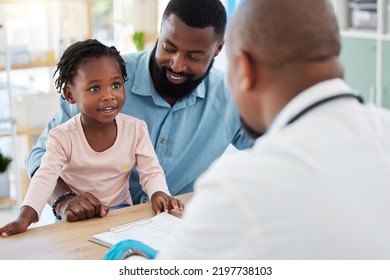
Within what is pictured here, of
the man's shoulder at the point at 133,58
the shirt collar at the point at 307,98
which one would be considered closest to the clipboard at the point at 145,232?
the shirt collar at the point at 307,98

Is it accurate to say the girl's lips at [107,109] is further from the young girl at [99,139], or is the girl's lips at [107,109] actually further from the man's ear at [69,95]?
the man's ear at [69,95]

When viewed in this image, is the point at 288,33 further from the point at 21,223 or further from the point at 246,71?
the point at 21,223

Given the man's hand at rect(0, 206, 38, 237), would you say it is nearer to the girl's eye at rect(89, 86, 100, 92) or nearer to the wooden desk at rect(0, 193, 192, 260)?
the wooden desk at rect(0, 193, 192, 260)

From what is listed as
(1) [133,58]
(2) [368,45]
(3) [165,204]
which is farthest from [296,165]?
(2) [368,45]

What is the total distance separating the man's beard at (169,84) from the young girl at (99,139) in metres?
0.18

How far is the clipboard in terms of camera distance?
1.46 meters

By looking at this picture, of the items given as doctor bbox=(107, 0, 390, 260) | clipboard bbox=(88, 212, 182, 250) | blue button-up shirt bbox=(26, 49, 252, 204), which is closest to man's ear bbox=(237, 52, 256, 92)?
doctor bbox=(107, 0, 390, 260)

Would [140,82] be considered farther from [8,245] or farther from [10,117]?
[10,117]

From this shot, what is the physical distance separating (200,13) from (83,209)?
2.22 feet

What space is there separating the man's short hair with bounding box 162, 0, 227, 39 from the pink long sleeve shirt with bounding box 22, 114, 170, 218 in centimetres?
33

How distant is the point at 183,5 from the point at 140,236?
2.50 feet

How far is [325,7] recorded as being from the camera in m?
1.04

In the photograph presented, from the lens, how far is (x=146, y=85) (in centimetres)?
206
